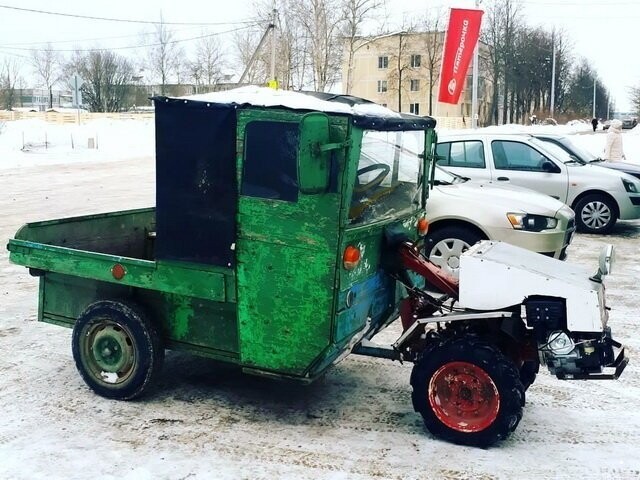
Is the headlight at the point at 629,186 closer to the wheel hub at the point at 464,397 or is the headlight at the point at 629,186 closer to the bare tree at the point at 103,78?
the wheel hub at the point at 464,397

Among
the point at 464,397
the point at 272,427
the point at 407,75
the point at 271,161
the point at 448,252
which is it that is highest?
the point at 407,75

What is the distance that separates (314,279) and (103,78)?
75924mm

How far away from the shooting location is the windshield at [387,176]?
176 inches

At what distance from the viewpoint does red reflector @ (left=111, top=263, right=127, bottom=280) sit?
4.92 meters

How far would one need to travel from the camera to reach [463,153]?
11055mm

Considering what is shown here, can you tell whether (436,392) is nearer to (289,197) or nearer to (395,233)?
(395,233)

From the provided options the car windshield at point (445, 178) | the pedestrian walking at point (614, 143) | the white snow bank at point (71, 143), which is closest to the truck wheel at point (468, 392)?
the car windshield at point (445, 178)

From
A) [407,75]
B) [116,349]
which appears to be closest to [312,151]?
[116,349]

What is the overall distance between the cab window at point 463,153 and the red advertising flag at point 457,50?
29.7 feet

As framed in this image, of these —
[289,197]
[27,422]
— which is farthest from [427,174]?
[27,422]

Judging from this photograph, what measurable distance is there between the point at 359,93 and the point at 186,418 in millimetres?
77738

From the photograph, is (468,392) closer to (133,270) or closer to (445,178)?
(133,270)

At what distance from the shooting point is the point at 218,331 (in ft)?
15.8

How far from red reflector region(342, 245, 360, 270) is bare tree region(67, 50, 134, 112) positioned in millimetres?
74999
